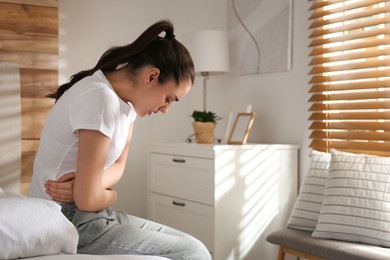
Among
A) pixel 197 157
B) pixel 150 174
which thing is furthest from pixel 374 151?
pixel 150 174

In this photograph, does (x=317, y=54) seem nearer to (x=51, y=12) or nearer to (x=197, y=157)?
(x=197, y=157)

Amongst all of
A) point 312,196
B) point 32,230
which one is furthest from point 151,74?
point 312,196

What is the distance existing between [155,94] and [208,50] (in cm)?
182

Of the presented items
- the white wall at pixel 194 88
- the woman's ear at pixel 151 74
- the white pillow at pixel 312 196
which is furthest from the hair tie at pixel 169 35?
the white wall at pixel 194 88

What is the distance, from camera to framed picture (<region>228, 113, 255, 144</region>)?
3.31m

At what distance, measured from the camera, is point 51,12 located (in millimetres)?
3027

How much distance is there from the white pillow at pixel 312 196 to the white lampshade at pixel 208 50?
913mm

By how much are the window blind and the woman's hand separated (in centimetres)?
171

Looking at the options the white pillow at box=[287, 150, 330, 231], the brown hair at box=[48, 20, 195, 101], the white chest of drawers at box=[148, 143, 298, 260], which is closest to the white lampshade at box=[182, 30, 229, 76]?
the white chest of drawers at box=[148, 143, 298, 260]

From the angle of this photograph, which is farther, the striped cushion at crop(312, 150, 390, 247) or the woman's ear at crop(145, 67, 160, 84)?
the striped cushion at crop(312, 150, 390, 247)

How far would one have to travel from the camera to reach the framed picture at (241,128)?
130 inches

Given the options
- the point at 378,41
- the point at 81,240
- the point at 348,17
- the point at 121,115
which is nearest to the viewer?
the point at 81,240

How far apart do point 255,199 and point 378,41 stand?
1.04 metres

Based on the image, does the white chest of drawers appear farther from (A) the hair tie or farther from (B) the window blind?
(A) the hair tie
